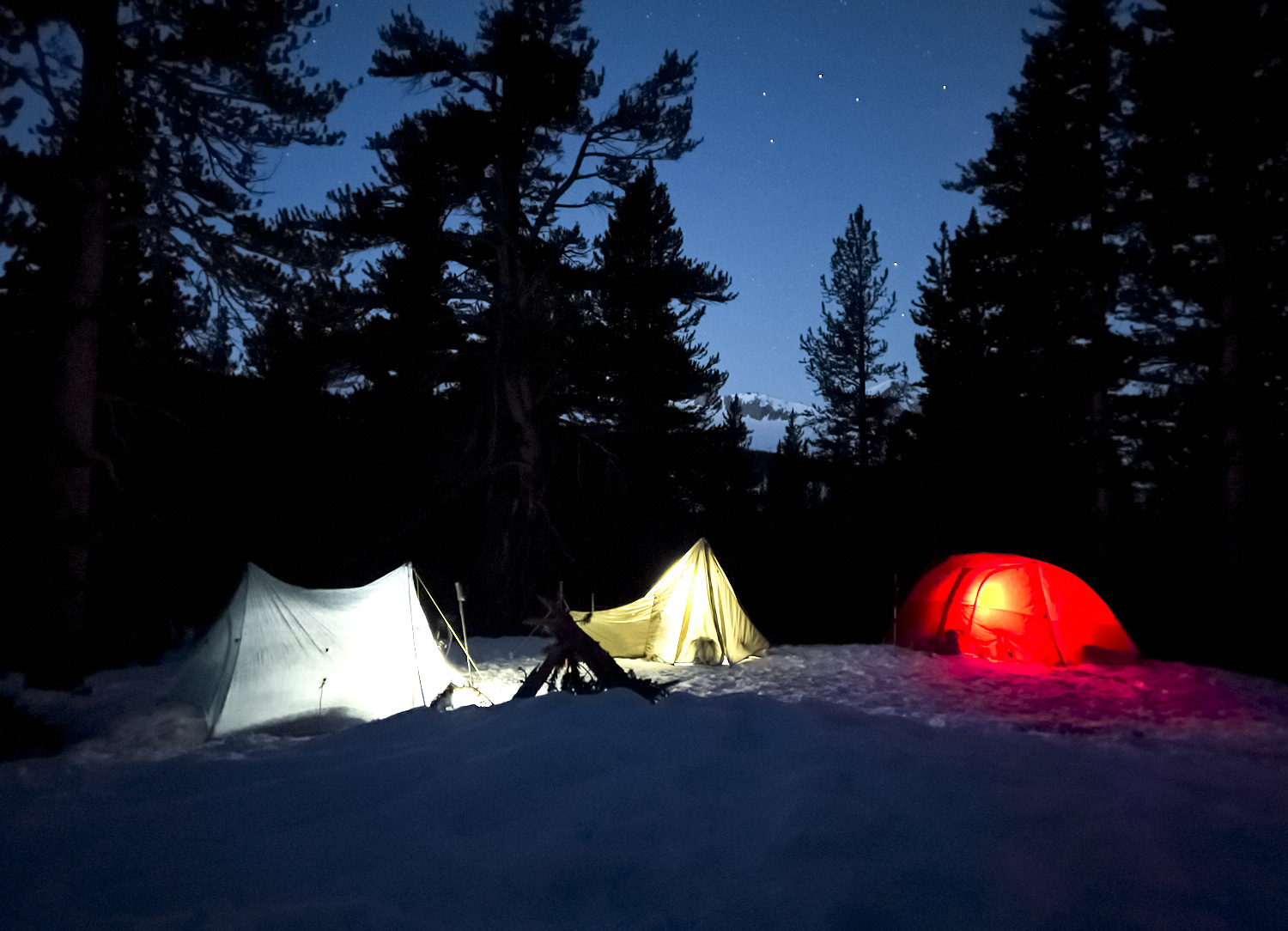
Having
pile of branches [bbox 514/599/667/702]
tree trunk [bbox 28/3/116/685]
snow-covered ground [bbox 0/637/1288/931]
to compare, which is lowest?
snow-covered ground [bbox 0/637/1288/931]

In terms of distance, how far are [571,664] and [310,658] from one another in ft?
8.70

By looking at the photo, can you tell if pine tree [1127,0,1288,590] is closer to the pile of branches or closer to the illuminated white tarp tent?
the pile of branches

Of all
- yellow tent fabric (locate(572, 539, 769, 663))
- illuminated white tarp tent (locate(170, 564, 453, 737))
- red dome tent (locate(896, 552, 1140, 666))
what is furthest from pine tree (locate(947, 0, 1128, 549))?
illuminated white tarp tent (locate(170, 564, 453, 737))

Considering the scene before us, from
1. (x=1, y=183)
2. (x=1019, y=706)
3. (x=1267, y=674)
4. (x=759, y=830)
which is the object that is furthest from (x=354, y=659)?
(x=1267, y=674)

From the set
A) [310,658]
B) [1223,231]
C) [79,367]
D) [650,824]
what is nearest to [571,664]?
[310,658]

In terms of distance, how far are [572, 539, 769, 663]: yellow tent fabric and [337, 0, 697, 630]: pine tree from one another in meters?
3.35

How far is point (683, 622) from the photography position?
32.3 feet

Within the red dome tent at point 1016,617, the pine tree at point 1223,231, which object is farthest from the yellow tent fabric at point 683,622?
the pine tree at point 1223,231

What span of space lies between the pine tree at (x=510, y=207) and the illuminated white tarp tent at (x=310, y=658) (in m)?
5.11

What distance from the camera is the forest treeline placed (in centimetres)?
778

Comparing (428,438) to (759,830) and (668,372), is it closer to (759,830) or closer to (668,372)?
(668,372)

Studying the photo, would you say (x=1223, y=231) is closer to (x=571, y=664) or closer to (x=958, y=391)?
(x=958, y=391)

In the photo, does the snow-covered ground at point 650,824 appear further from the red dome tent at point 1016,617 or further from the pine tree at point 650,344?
the pine tree at point 650,344

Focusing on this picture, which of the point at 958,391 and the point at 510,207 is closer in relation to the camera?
the point at 510,207
